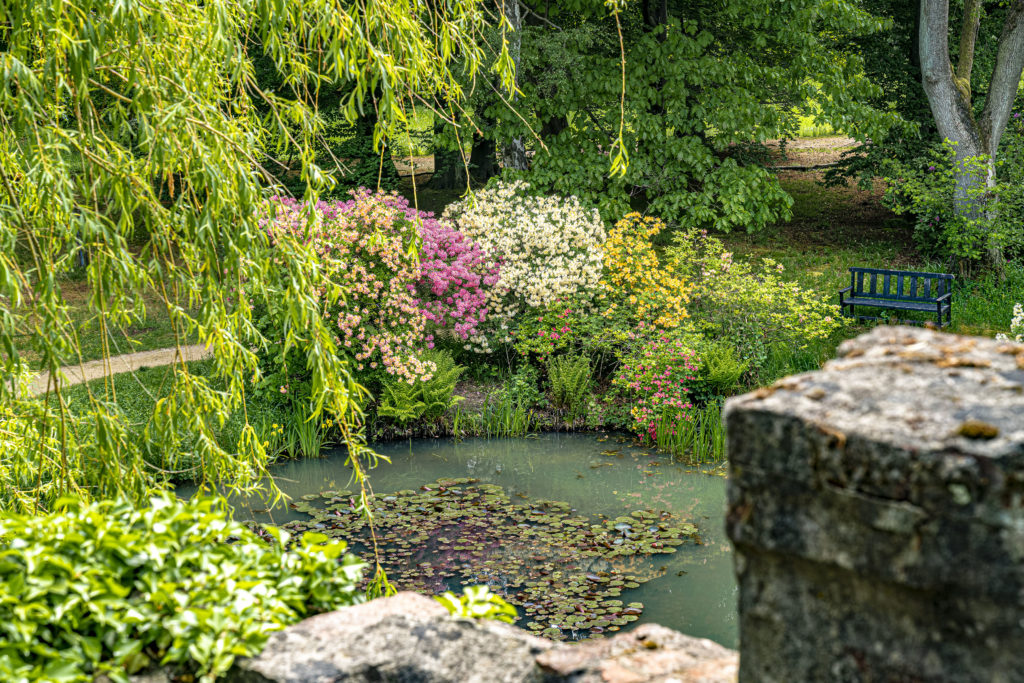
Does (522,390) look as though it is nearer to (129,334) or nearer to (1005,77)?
(129,334)

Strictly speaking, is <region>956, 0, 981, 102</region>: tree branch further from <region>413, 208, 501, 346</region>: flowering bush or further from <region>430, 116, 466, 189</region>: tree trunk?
<region>413, 208, 501, 346</region>: flowering bush

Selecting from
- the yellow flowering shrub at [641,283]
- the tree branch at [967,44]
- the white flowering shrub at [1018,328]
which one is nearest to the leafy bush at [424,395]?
the yellow flowering shrub at [641,283]

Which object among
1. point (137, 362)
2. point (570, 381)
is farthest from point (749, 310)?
point (137, 362)

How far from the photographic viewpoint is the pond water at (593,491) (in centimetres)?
586

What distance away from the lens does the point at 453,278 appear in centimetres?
958

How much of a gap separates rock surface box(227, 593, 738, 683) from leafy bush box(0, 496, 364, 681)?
0.10 metres

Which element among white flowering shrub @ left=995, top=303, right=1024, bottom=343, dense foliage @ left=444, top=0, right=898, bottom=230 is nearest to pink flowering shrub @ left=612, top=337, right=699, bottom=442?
white flowering shrub @ left=995, top=303, right=1024, bottom=343

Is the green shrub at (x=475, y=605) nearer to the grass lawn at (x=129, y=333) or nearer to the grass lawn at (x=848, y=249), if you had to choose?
the grass lawn at (x=848, y=249)

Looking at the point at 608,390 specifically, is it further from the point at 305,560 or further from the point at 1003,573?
the point at 1003,573

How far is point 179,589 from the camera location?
7.21ft

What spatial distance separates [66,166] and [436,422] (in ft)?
21.2

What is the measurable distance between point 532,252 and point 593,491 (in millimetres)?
3317

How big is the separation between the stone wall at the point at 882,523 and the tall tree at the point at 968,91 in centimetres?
1140

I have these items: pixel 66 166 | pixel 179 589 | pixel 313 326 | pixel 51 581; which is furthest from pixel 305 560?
pixel 66 166
